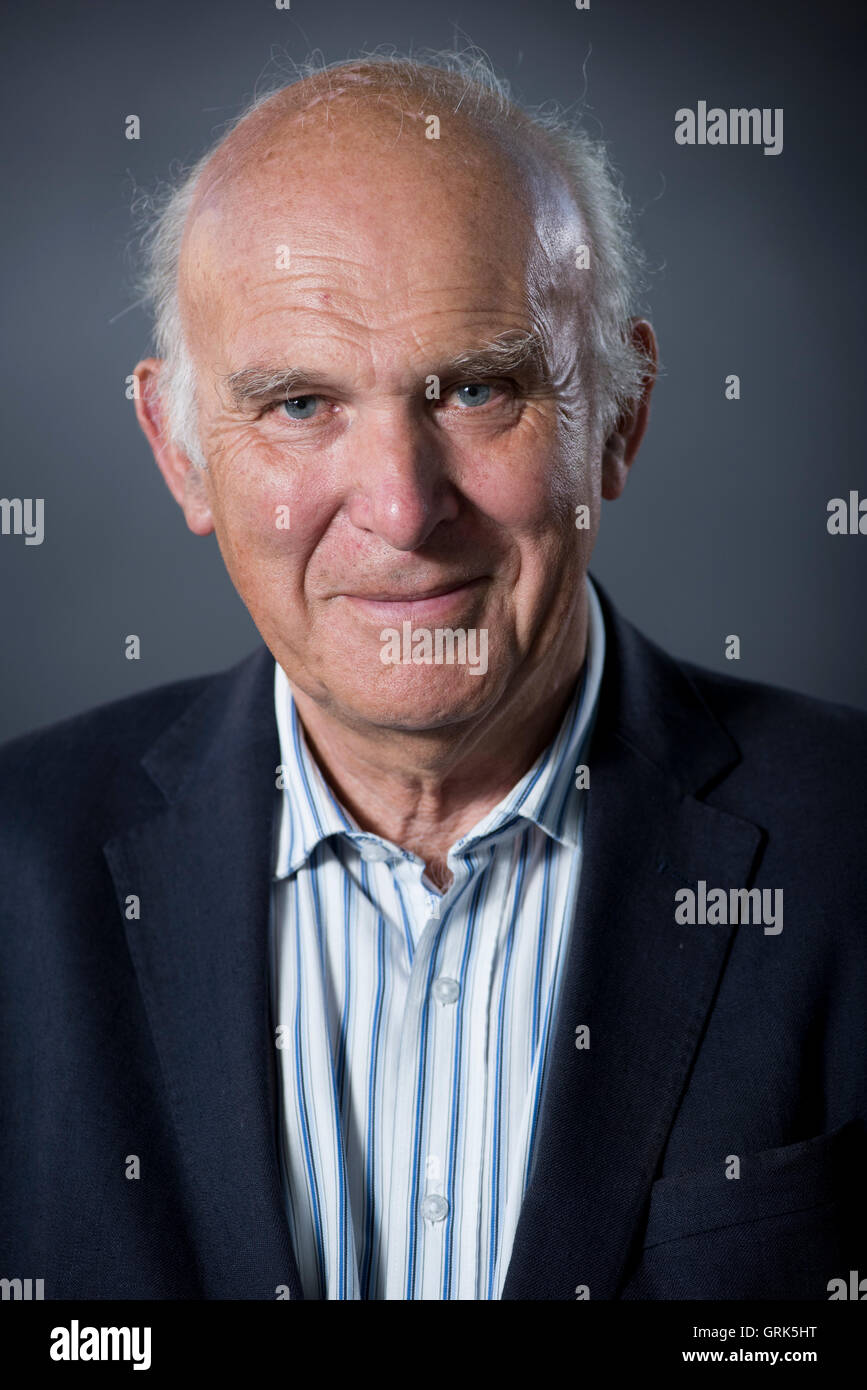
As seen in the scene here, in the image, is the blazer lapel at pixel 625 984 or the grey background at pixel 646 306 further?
the grey background at pixel 646 306

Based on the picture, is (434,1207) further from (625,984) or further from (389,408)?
(389,408)

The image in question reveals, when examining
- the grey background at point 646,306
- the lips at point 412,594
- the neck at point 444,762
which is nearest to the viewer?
the lips at point 412,594

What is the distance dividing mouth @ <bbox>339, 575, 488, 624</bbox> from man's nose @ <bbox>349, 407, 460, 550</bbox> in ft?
0.27

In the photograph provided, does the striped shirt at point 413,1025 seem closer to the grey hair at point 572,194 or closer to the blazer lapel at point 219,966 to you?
the blazer lapel at point 219,966

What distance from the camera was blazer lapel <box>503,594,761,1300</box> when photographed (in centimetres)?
184

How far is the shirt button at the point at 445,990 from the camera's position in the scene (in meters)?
2.00

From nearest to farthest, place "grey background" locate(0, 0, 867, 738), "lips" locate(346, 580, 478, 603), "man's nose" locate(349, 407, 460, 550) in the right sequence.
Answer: "man's nose" locate(349, 407, 460, 550), "lips" locate(346, 580, 478, 603), "grey background" locate(0, 0, 867, 738)

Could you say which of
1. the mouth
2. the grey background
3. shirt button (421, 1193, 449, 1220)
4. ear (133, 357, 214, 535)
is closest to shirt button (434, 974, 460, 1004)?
shirt button (421, 1193, 449, 1220)

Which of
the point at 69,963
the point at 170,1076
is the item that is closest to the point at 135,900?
the point at 69,963

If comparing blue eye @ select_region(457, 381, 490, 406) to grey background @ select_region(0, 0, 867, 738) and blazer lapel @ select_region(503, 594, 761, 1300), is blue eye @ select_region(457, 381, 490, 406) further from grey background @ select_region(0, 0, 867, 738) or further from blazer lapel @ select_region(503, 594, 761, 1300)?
grey background @ select_region(0, 0, 867, 738)

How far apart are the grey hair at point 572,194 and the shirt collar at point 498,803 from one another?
0.42 metres

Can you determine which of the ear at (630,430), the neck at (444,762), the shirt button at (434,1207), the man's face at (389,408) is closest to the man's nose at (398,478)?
the man's face at (389,408)

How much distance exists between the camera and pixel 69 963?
2.04 meters

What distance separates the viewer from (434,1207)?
1.92 meters
